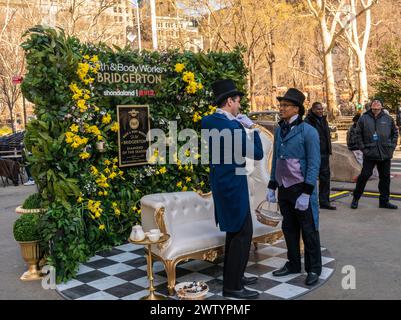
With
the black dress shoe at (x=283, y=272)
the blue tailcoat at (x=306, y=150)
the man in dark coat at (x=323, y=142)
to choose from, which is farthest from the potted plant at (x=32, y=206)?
the man in dark coat at (x=323, y=142)

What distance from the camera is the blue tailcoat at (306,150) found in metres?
4.71

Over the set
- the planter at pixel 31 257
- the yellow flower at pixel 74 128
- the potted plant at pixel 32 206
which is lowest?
the planter at pixel 31 257

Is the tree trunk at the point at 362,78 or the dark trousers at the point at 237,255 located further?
the tree trunk at the point at 362,78

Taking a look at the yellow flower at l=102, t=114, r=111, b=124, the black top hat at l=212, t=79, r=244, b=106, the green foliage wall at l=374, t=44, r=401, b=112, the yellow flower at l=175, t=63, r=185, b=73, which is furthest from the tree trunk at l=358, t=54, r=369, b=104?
the black top hat at l=212, t=79, r=244, b=106

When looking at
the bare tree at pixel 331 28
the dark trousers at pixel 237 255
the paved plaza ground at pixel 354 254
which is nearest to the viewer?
the dark trousers at pixel 237 255

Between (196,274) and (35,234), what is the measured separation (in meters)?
1.98

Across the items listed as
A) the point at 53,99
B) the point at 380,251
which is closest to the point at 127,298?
the point at 53,99

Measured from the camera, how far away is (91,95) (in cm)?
598

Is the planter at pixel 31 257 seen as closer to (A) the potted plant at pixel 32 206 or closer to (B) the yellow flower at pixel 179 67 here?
(A) the potted plant at pixel 32 206

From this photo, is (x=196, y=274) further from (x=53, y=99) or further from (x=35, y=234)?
(x=53, y=99)

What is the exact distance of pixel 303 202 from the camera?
15.4 ft

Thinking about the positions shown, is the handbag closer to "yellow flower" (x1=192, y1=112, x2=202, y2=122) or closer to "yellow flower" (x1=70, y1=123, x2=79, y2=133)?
"yellow flower" (x1=192, y1=112, x2=202, y2=122)

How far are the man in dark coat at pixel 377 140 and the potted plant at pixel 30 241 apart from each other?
5.38 metres
